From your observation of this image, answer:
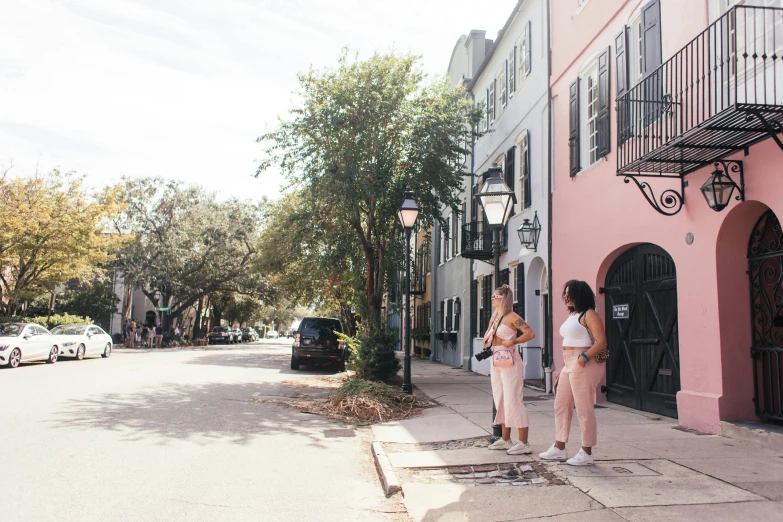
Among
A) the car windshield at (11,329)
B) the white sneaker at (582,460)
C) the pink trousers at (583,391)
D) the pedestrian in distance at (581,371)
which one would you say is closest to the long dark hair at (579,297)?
the pedestrian in distance at (581,371)

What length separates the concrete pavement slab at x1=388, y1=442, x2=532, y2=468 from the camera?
6242 millimetres

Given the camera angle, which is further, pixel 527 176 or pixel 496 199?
pixel 527 176

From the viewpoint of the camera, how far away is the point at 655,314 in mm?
9430

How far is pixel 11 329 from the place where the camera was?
761 inches

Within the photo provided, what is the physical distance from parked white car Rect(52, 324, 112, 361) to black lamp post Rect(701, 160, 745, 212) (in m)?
21.2

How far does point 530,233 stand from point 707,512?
1001cm

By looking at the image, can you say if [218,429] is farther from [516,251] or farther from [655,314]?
[516,251]

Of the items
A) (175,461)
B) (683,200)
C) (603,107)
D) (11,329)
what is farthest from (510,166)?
(11,329)

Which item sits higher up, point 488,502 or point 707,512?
point 707,512

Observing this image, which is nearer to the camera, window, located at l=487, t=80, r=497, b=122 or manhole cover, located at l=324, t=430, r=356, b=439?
manhole cover, located at l=324, t=430, r=356, b=439

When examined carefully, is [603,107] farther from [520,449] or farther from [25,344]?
[25,344]

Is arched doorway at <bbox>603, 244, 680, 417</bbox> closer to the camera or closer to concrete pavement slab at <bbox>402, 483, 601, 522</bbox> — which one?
the camera

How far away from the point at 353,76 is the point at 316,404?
8.91 metres

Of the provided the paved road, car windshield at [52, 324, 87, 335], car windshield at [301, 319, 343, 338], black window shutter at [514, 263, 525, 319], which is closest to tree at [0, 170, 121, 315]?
car windshield at [52, 324, 87, 335]
